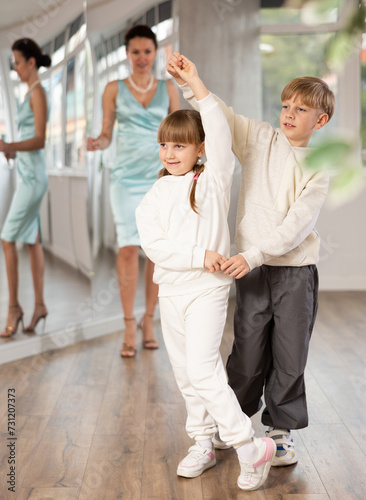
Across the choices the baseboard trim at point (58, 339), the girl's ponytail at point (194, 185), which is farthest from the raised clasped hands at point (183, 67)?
the baseboard trim at point (58, 339)

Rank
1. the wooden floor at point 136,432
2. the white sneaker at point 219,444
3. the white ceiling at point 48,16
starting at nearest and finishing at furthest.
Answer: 1. the wooden floor at point 136,432
2. the white sneaker at point 219,444
3. the white ceiling at point 48,16

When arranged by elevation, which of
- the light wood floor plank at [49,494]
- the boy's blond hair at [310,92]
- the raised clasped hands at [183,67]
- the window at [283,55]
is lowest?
the light wood floor plank at [49,494]

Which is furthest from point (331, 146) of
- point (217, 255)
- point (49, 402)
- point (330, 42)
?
point (49, 402)

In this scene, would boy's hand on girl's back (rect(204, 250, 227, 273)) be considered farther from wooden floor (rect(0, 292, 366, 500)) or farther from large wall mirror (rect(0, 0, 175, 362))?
large wall mirror (rect(0, 0, 175, 362))

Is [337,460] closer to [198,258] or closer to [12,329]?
[198,258]

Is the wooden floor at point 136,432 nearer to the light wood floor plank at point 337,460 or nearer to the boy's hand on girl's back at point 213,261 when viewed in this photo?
the light wood floor plank at point 337,460

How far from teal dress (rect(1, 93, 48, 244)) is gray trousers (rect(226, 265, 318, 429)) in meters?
1.33

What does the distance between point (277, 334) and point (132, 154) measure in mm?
1536

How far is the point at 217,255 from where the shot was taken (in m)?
1.57

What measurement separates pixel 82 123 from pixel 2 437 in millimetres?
1542

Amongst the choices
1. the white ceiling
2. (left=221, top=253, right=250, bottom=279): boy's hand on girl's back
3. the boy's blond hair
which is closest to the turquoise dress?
the white ceiling

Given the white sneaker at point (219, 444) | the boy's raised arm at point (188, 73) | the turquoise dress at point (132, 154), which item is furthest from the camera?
the turquoise dress at point (132, 154)

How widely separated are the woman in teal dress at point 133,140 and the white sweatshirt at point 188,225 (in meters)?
1.37

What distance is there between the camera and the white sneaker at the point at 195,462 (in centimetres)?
A: 170
